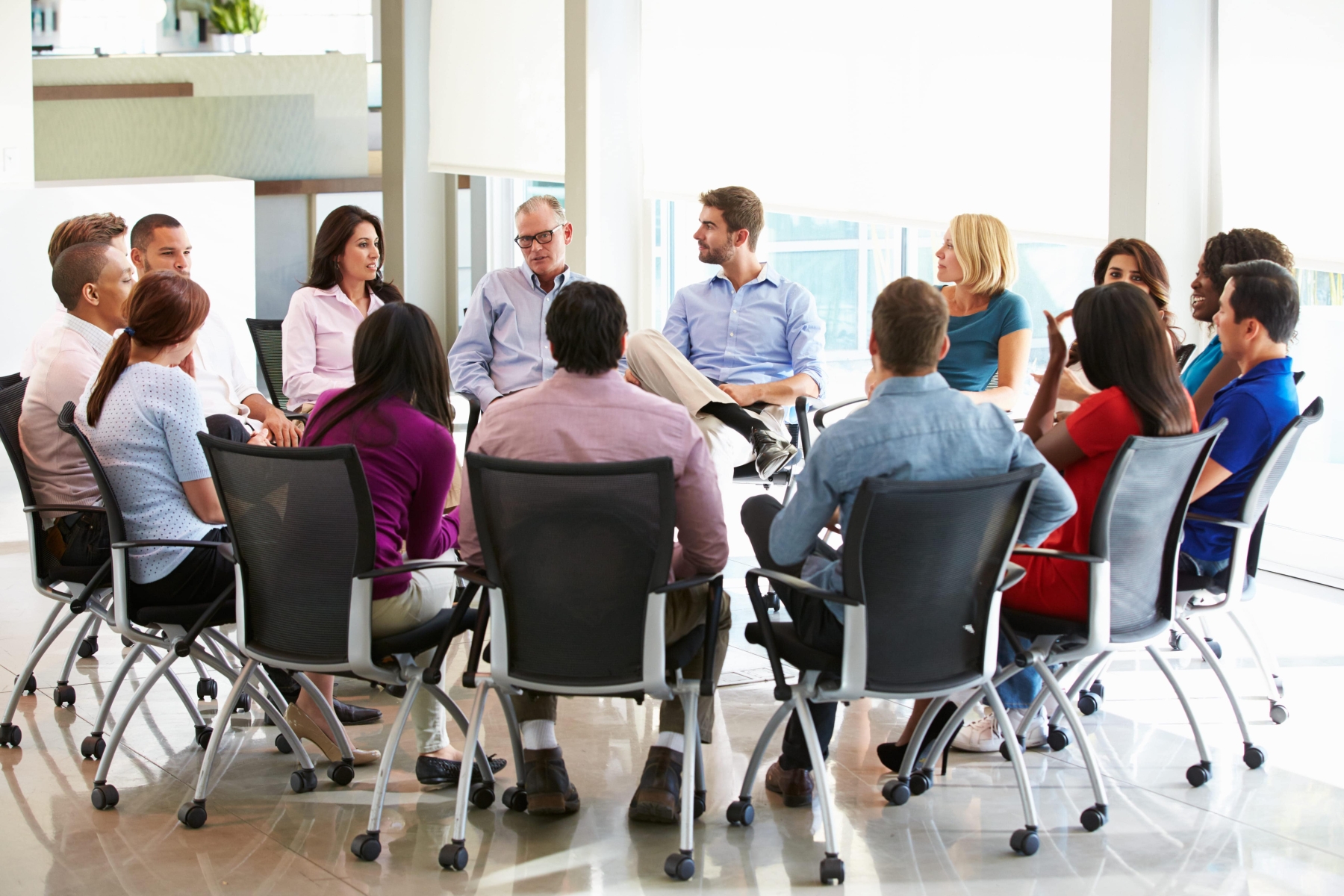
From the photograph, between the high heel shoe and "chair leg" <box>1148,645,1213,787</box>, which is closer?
"chair leg" <box>1148,645,1213,787</box>

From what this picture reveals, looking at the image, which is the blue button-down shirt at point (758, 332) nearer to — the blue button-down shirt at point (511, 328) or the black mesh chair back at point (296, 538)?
the blue button-down shirt at point (511, 328)

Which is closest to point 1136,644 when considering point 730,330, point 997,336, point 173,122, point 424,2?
point 997,336

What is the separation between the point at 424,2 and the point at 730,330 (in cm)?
538

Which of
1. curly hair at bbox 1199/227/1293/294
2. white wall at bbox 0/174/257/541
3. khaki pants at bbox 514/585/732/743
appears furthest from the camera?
white wall at bbox 0/174/257/541

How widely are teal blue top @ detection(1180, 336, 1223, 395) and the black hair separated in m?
1.87

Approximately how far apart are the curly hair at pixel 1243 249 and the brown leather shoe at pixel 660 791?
2.19 meters

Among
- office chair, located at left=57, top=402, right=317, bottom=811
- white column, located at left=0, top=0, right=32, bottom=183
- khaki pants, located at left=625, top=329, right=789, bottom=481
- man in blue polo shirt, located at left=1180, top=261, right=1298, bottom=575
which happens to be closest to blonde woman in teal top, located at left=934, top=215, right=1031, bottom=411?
khaki pants, located at left=625, top=329, right=789, bottom=481

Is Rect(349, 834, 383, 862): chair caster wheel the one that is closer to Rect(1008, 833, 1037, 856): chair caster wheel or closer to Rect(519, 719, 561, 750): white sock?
Rect(519, 719, 561, 750): white sock

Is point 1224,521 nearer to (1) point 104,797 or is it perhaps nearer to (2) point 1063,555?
(2) point 1063,555

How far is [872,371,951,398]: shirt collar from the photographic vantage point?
8.32ft

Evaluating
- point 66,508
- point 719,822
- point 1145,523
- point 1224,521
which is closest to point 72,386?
point 66,508

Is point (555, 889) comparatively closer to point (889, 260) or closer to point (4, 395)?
point (4, 395)

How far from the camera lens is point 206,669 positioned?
4039 millimetres

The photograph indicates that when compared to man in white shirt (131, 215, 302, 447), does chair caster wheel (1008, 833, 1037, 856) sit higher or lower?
lower
